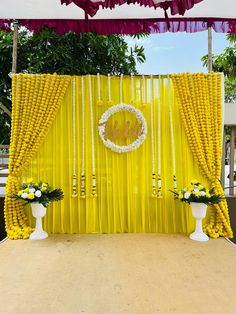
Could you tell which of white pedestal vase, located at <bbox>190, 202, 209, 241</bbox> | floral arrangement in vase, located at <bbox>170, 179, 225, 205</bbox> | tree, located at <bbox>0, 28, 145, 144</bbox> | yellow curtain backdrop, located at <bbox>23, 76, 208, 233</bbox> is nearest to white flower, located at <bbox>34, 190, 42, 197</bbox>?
yellow curtain backdrop, located at <bbox>23, 76, 208, 233</bbox>

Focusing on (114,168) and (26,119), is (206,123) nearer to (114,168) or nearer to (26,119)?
(114,168)

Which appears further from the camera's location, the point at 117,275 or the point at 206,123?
the point at 206,123

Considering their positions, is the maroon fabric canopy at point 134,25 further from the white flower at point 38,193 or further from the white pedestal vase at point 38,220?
the white pedestal vase at point 38,220

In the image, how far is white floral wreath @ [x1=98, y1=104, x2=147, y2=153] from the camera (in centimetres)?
337

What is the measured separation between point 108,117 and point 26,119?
36.8 inches

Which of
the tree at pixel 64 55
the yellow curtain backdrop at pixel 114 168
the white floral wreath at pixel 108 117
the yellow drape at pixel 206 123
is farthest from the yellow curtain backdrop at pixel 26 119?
the yellow drape at pixel 206 123

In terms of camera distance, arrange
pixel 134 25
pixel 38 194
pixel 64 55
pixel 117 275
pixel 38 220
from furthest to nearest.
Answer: pixel 64 55 < pixel 134 25 < pixel 38 220 < pixel 38 194 < pixel 117 275

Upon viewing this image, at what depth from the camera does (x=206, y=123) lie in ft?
10.9

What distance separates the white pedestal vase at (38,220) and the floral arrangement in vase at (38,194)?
0.07 m

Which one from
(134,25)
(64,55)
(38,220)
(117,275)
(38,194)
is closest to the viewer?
(117,275)

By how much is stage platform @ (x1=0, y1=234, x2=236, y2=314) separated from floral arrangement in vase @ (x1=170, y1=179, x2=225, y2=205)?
0.44m

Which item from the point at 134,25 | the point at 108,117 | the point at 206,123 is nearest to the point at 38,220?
the point at 108,117

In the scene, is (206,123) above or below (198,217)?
above

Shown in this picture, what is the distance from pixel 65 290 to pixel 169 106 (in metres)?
2.26
